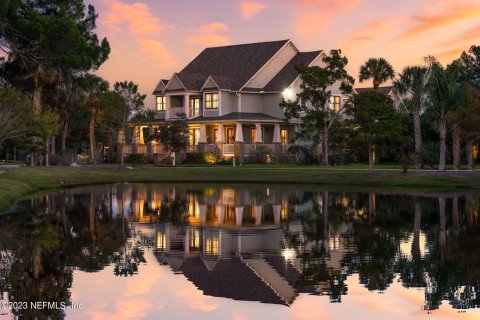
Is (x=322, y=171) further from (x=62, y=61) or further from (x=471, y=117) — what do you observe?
(x=62, y=61)

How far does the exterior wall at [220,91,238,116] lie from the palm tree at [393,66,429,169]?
22.0m

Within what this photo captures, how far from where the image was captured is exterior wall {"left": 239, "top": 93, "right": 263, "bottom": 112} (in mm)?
81500

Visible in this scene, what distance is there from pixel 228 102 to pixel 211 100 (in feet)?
5.83

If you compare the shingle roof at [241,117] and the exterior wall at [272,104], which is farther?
the exterior wall at [272,104]

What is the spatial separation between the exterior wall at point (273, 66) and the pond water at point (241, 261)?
45949 millimetres

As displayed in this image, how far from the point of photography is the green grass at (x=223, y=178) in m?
49.1

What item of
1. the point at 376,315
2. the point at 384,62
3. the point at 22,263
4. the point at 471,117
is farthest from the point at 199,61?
the point at 376,315

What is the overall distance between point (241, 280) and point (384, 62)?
67.9 meters

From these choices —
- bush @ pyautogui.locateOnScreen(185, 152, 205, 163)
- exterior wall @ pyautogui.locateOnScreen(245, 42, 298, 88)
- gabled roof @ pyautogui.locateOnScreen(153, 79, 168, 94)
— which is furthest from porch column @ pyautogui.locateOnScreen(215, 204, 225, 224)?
gabled roof @ pyautogui.locateOnScreen(153, 79, 168, 94)

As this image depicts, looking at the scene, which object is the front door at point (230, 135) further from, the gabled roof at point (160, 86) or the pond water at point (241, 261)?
the pond water at point (241, 261)

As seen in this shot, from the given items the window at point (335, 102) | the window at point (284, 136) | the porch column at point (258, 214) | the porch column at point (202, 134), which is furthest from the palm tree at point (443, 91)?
the porch column at point (202, 134)

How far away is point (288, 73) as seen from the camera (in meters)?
83.1

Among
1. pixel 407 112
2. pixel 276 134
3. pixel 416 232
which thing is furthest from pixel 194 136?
pixel 416 232

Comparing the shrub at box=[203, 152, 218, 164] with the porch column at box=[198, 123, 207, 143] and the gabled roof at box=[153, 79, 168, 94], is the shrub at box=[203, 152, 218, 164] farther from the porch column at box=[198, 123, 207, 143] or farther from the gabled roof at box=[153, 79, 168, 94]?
the gabled roof at box=[153, 79, 168, 94]
